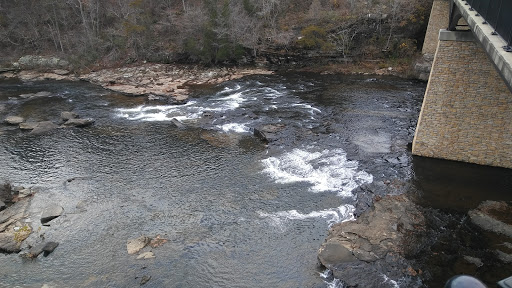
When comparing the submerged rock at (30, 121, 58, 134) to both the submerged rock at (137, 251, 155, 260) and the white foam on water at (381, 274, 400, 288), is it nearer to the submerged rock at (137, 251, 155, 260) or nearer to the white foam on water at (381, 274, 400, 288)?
the submerged rock at (137, 251, 155, 260)

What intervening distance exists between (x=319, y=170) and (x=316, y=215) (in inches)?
144

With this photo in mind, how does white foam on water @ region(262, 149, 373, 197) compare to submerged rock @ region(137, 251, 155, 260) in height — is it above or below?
above

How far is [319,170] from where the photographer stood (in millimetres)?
18297

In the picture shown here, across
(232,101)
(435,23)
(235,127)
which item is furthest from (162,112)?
(435,23)

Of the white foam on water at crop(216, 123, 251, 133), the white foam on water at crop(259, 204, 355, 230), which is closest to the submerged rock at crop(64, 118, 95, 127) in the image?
the white foam on water at crop(216, 123, 251, 133)

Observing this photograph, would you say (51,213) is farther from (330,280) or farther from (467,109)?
(467,109)

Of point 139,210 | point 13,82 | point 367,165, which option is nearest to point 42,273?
point 139,210

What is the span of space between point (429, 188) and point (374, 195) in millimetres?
2758

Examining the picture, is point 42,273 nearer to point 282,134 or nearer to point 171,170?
point 171,170

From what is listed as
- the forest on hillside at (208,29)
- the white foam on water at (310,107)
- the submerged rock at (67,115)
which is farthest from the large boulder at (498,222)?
the submerged rock at (67,115)

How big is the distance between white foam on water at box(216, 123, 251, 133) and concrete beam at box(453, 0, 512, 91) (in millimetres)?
14120

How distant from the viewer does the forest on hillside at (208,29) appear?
36.9 meters

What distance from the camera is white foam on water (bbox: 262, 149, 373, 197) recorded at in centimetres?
1700

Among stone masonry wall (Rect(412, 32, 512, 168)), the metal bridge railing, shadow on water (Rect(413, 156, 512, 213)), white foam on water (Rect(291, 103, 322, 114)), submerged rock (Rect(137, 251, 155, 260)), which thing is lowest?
submerged rock (Rect(137, 251, 155, 260))
